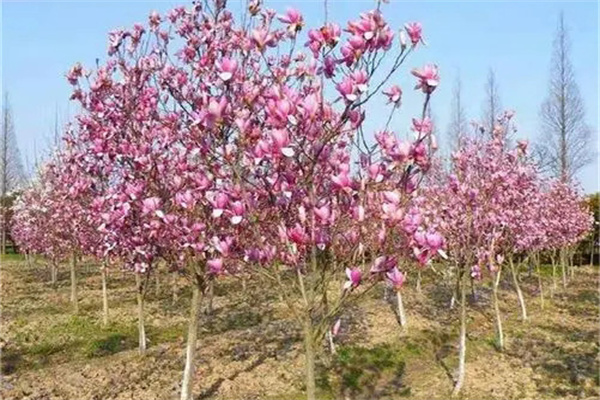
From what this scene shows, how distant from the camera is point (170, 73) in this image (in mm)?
5891

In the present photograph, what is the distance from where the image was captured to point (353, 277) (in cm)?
344

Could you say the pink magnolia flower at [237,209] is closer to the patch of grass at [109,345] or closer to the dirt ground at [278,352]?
the dirt ground at [278,352]

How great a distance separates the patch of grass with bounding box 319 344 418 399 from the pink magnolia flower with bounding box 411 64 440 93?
20.0 feet

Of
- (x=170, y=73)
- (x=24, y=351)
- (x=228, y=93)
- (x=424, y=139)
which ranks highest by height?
(x=170, y=73)

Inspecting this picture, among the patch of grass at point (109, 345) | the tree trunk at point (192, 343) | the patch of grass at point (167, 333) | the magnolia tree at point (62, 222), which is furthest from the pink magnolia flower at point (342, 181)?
the patch of grass at point (167, 333)

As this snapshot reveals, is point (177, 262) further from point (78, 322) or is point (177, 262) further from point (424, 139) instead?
point (78, 322)

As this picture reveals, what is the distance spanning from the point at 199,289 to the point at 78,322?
Result: 7405mm

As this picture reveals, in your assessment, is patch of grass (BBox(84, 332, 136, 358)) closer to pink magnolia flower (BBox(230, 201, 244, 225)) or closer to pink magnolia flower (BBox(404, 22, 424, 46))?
pink magnolia flower (BBox(230, 201, 244, 225))

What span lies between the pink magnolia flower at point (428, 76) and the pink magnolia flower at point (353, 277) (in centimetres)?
→ 107

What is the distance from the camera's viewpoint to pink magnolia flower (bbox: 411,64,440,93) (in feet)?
10.5

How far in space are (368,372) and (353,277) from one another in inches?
251

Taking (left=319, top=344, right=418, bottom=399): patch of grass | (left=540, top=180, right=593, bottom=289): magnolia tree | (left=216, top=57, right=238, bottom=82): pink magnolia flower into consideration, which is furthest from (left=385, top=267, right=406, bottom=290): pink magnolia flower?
(left=540, top=180, right=593, bottom=289): magnolia tree

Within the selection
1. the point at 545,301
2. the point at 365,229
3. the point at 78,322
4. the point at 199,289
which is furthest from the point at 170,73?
the point at 545,301

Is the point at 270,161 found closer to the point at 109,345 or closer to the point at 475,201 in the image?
the point at 475,201
